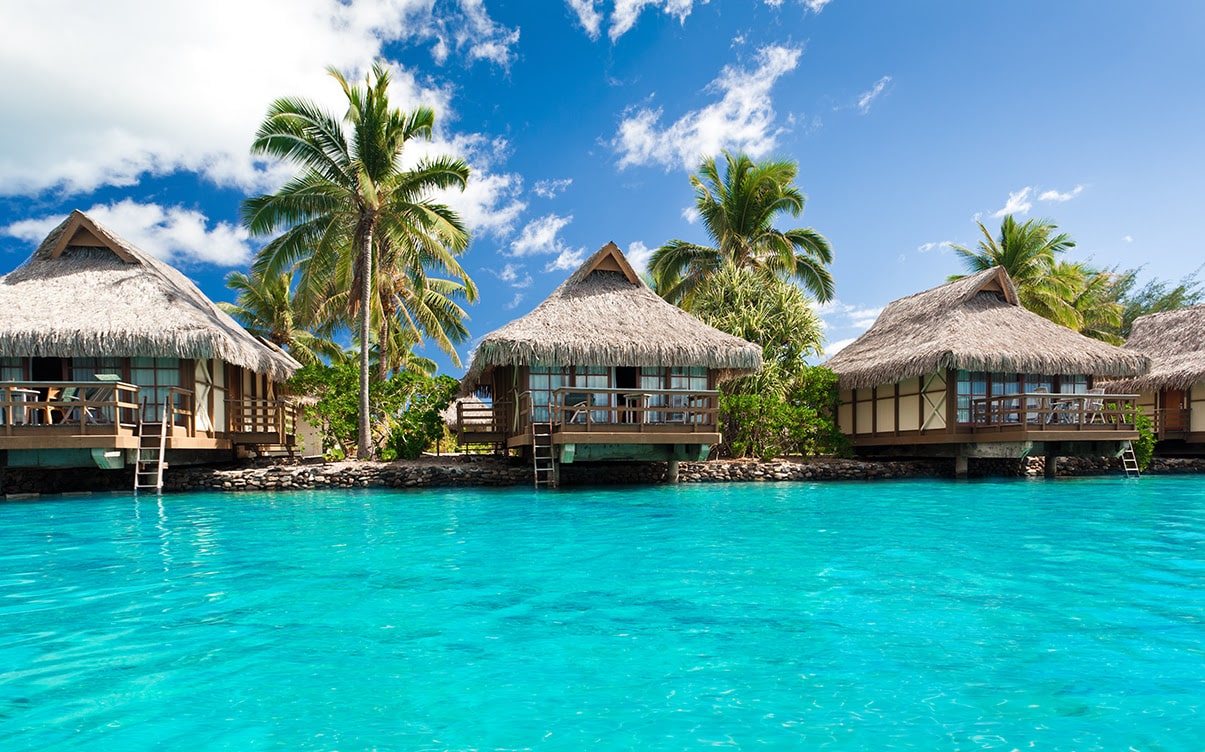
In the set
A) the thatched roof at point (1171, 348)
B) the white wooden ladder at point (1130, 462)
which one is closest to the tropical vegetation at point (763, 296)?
the white wooden ladder at point (1130, 462)

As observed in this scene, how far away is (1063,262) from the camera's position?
2867 cm

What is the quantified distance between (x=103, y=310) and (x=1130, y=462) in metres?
23.9

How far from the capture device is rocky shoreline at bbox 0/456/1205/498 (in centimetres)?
1448

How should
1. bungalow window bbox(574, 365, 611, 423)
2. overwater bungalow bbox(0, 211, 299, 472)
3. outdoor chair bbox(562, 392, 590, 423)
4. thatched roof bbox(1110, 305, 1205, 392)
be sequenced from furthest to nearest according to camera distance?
1. thatched roof bbox(1110, 305, 1205, 392)
2. bungalow window bbox(574, 365, 611, 423)
3. outdoor chair bbox(562, 392, 590, 423)
4. overwater bungalow bbox(0, 211, 299, 472)

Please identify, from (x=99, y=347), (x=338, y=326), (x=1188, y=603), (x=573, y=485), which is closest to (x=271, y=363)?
(x=99, y=347)

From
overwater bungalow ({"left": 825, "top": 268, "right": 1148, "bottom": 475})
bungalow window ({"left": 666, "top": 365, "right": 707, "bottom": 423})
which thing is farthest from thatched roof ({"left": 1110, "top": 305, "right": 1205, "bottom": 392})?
bungalow window ({"left": 666, "top": 365, "right": 707, "bottom": 423})

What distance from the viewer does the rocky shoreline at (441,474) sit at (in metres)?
14.5

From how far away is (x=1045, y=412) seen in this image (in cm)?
1557

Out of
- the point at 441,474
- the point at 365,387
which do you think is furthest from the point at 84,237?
the point at 441,474

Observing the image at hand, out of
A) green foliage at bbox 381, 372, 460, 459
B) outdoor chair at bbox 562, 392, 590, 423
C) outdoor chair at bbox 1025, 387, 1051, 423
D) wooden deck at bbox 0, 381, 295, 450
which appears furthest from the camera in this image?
green foliage at bbox 381, 372, 460, 459

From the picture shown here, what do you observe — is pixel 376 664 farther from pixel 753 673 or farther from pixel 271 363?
pixel 271 363

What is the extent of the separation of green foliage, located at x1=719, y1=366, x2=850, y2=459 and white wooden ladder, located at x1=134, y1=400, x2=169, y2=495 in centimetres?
1182

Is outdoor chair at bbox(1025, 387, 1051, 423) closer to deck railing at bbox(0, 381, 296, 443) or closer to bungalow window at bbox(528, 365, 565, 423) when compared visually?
bungalow window at bbox(528, 365, 565, 423)

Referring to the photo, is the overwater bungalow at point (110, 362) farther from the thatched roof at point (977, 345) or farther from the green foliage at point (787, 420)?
the thatched roof at point (977, 345)
